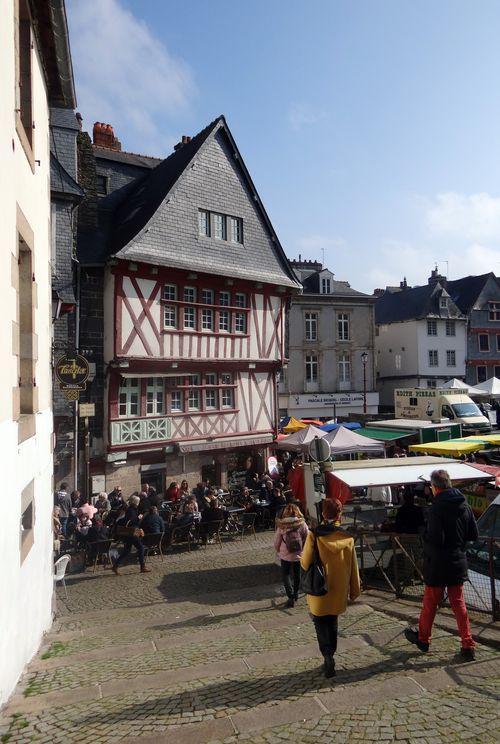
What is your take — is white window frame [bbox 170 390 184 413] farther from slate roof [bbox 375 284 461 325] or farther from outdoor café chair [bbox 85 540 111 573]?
slate roof [bbox 375 284 461 325]

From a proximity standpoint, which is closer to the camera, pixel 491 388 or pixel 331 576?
pixel 331 576

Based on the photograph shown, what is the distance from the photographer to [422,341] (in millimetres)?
37531

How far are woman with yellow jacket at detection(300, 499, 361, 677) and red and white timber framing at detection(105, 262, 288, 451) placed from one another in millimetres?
12846

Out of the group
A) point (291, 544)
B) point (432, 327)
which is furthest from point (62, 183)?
point (432, 327)

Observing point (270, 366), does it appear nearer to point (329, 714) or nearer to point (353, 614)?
point (353, 614)

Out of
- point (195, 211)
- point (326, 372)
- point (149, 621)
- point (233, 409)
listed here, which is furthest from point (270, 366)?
point (149, 621)

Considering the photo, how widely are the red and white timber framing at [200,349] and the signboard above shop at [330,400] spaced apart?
9.54 m

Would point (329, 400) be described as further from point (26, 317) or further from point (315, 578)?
point (315, 578)

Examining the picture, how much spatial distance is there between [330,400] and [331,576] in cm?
2763

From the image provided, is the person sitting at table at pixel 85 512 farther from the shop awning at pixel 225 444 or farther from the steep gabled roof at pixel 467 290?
the steep gabled roof at pixel 467 290

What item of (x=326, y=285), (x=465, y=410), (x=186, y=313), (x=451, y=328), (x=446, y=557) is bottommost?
(x=446, y=557)

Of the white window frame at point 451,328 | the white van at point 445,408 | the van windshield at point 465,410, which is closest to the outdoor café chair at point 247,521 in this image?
the white van at point 445,408

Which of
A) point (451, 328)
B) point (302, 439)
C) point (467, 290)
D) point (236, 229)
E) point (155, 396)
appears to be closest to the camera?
point (302, 439)

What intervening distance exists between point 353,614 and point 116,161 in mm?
18798
